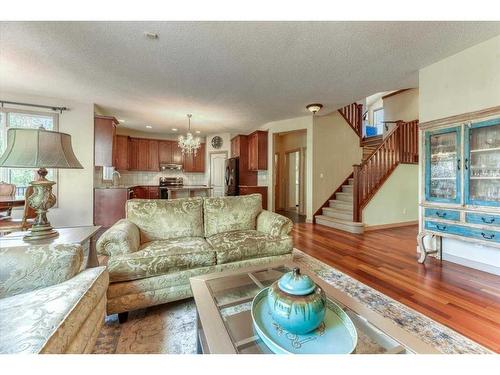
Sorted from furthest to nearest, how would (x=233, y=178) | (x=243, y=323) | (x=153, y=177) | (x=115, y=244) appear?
1. (x=153, y=177)
2. (x=233, y=178)
3. (x=115, y=244)
4. (x=243, y=323)

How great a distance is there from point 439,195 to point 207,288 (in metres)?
3.05

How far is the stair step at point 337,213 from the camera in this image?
474 centimetres

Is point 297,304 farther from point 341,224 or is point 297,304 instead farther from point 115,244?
point 341,224

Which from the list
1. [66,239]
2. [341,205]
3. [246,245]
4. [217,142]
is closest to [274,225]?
[246,245]

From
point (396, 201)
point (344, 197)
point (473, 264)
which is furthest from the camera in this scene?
point (344, 197)

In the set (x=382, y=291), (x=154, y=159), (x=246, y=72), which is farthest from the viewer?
(x=154, y=159)

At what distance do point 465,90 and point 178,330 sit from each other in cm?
386

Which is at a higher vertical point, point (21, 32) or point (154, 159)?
point (21, 32)

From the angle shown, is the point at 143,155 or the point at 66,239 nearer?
the point at 66,239

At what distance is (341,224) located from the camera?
4520 millimetres

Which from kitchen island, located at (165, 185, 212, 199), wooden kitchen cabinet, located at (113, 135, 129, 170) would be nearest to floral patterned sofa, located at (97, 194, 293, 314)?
kitchen island, located at (165, 185, 212, 199)

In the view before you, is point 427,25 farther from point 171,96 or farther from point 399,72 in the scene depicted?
point 171,96

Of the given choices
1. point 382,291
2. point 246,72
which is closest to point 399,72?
point 246,72

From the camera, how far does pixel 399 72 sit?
3.10 meters
